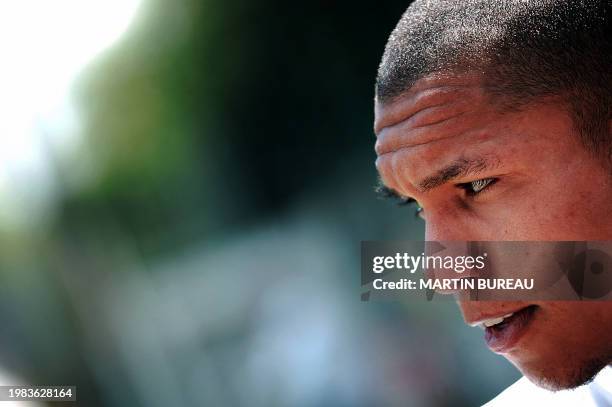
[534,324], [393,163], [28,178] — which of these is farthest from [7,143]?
[534,324]

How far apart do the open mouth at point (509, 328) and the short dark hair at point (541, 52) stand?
0.44m

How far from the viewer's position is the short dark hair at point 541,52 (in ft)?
5.58

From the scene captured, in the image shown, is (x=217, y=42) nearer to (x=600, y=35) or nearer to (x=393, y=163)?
(x=393, y=163)

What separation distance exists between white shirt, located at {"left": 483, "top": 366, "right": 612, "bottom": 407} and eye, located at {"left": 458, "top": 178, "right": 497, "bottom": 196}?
61 centimetres

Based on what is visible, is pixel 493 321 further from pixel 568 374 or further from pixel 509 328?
pixel 568 374

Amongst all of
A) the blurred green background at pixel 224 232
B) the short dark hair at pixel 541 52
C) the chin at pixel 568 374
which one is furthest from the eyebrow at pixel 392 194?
the blurred green background at pixel 224 232

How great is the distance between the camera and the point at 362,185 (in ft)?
14.9

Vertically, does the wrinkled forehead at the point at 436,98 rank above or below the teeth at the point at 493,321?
above

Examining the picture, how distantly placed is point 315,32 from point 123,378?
93.0 inches

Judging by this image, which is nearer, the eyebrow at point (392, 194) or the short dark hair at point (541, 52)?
the short dark hair at point (541, 52)

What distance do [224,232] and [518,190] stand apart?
292 centimetres

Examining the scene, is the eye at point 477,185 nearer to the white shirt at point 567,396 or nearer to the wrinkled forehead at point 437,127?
the wrinkled forehead at point 437,127

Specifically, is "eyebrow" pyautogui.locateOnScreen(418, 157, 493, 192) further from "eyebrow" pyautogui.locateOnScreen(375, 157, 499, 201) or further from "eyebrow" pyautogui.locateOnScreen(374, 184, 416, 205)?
"eyebrow" pyautogui.locateOnScreen(374, 184, 416, 205)

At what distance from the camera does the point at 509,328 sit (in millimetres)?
1812
